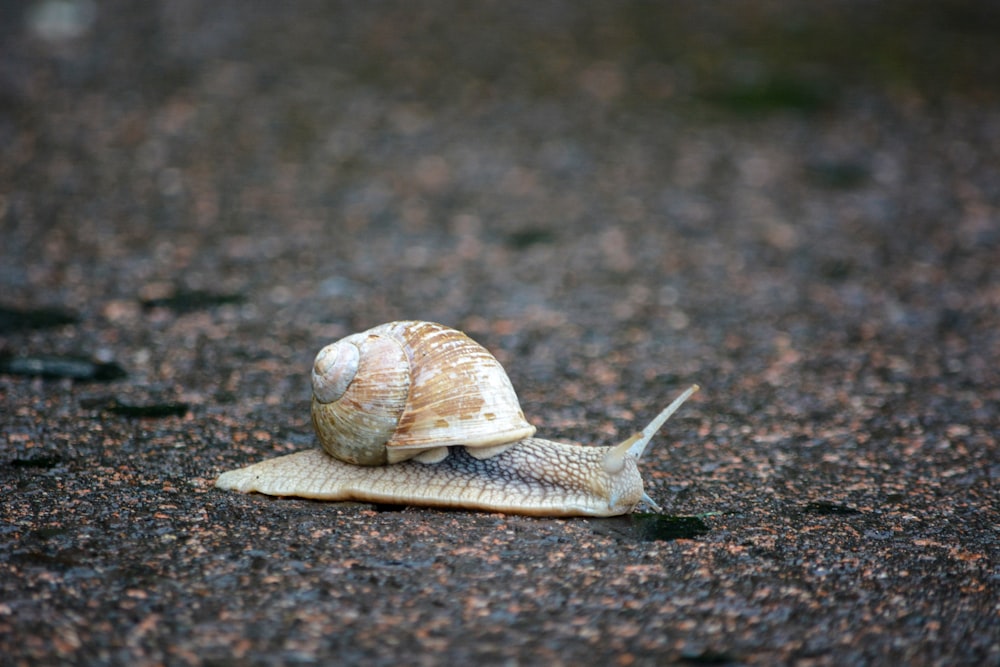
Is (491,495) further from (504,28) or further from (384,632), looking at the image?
(504,28)

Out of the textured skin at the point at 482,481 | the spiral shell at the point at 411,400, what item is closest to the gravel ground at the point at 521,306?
the textured skin at the point at 482,481

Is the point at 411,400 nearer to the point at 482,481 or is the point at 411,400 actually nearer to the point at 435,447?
the point at 435,447

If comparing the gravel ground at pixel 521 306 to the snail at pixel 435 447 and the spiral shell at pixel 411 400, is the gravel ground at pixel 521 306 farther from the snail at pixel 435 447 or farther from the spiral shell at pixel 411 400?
the spiral shell at pixel 411 400

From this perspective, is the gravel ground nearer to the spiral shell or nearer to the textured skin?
the textured skin

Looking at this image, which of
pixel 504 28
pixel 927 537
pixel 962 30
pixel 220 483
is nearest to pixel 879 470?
pixel 927 537

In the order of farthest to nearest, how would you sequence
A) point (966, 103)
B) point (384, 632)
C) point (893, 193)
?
point (966, 103) < point (893, 193) < point (384, 632)

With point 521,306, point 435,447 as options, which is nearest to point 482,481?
point 435,447
